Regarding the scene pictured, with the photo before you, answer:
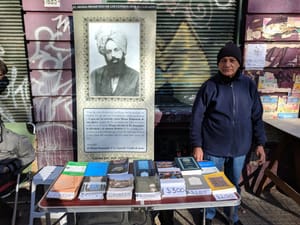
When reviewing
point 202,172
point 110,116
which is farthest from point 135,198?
point 110,116

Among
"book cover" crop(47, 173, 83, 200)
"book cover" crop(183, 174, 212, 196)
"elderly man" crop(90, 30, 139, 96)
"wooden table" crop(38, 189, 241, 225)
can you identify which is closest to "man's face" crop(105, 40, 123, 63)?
"elderly man" crop(90, 30, 139, 96)

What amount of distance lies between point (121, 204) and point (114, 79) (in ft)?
5.17

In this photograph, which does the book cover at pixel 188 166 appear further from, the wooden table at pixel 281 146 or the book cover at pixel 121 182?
the wooden table at pixel 281 146

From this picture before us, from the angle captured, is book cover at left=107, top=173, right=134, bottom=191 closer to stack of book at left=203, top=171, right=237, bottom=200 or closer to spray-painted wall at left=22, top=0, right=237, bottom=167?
stack of book at left=203, top=171, right=237, bottom=200

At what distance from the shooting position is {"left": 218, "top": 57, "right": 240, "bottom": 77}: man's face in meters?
2.58

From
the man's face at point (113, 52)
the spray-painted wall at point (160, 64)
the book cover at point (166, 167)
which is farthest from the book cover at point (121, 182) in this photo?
the spray-painted wall at point (160, 64)

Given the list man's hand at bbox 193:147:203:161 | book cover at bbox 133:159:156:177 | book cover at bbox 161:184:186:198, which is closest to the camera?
book cover at bbox 161:184:186:198

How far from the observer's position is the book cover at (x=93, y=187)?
190 cm

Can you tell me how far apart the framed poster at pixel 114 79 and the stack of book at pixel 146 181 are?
32.3 inches

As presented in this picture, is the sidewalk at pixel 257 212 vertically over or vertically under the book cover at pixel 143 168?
under

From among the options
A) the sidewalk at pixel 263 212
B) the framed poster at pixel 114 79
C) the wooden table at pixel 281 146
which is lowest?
the sidewalk at pixel 263 212

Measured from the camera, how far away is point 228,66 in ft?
8.46

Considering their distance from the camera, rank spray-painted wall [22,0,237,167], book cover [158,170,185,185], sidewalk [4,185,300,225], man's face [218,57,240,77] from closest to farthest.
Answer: book cover [158,170,185,185] → man's face [218,57,240,77] → sidewalk [4,185,300,225] → spray-painted wall [22,0,237,167]

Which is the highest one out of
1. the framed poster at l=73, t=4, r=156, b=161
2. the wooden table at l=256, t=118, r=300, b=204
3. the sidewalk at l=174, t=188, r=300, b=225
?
the framed poster at l=73, t=4, r=156, b=161
